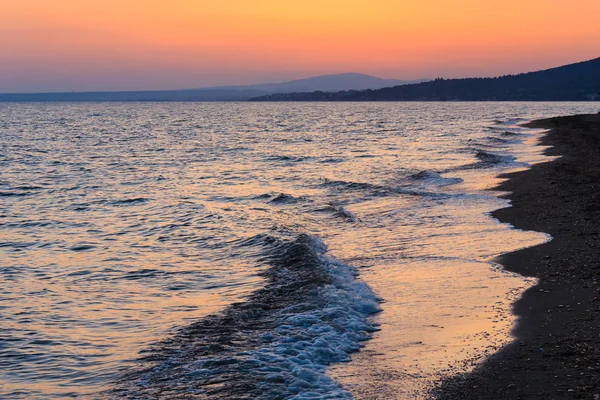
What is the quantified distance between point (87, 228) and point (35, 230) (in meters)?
1.55

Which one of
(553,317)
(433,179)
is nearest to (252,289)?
(553,317)

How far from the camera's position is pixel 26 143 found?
64.1m

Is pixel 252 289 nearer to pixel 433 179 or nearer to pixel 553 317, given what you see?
pixel 553 317

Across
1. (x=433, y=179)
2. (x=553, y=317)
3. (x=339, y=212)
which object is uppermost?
(x=553, y=317)

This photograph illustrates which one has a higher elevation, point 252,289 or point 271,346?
point 271,346

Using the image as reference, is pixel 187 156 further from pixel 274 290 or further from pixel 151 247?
pixel 274 290

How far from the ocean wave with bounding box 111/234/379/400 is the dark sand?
194cm

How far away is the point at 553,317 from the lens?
996 centimetres

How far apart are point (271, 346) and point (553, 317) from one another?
14.1 ft

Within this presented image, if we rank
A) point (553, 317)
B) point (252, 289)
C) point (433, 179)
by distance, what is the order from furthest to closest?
point (433, 179)
point (252, 289)
point (553, 317)

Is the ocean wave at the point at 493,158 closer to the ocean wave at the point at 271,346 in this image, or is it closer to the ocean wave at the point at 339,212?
the ocean wave at the point at 339,212

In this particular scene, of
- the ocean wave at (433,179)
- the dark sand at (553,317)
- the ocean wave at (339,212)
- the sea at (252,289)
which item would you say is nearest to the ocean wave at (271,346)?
the sea at (252,289)

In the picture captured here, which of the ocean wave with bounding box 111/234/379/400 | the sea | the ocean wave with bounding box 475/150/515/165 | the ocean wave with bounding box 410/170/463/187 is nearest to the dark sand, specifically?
the sea

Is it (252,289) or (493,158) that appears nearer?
(252,289)
